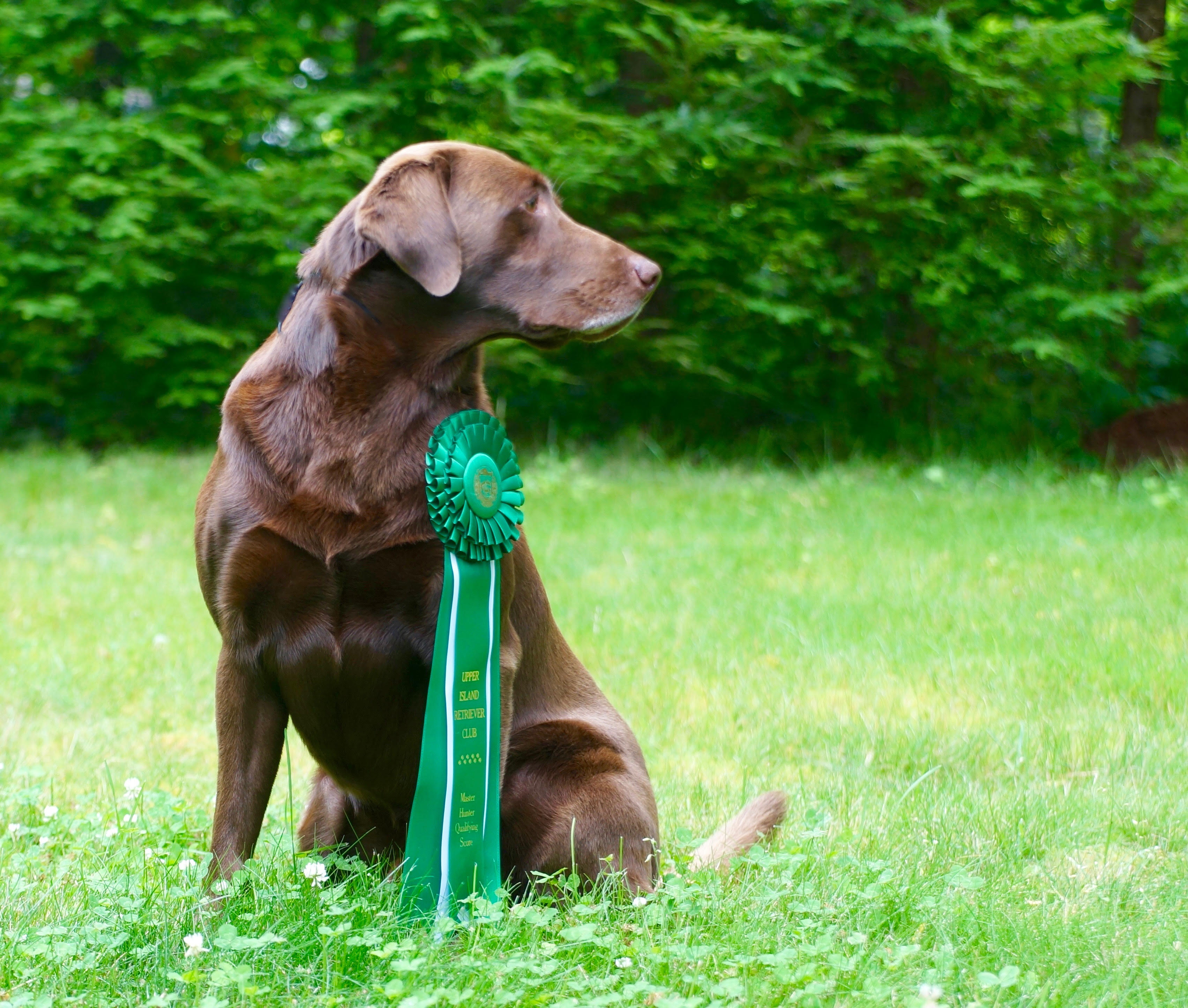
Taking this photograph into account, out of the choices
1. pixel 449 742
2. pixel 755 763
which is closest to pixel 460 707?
pixel 449 742

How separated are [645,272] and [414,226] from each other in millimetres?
561

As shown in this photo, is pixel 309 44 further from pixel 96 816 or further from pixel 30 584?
pixel 96 816

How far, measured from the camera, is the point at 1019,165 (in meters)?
7.87

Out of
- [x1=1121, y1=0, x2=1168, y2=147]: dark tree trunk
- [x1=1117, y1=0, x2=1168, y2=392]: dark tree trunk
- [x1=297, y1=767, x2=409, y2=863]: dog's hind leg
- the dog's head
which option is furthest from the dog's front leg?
[x1=1121, y1=0, x2=1168, y2=147]: dark tree trunk

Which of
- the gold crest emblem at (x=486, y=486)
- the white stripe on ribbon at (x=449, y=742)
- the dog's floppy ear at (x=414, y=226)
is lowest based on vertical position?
the white stripe on ribbon at (x=449, y=742)

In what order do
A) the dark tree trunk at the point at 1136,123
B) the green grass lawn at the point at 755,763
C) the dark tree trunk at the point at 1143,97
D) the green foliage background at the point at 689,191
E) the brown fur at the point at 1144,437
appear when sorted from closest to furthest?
1. the green grass lawn at the point at 755,763
2. the green foliage background at the point at 689,191
3. the brown fur at the point at 1144,437
4. the dark tree trunk at the point at 1136,123
5. the dark tree trunk at the point at 1143,97

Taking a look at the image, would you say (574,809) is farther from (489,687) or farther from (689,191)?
(689,191)

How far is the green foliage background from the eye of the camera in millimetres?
8133

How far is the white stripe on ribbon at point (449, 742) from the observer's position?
2.15 metres

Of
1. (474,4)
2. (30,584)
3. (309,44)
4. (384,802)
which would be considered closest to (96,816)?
(384,802)

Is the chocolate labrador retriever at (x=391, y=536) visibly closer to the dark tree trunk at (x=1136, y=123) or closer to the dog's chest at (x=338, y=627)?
the dog's chest at (x=338, y=627)

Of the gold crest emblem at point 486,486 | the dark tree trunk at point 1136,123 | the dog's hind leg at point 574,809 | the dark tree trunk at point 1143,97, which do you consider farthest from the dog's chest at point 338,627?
the dark tree trunk at point 1143,97

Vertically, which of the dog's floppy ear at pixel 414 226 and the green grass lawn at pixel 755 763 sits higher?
the dog's floppy ear at pixel 414 226

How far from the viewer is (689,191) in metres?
8.73
